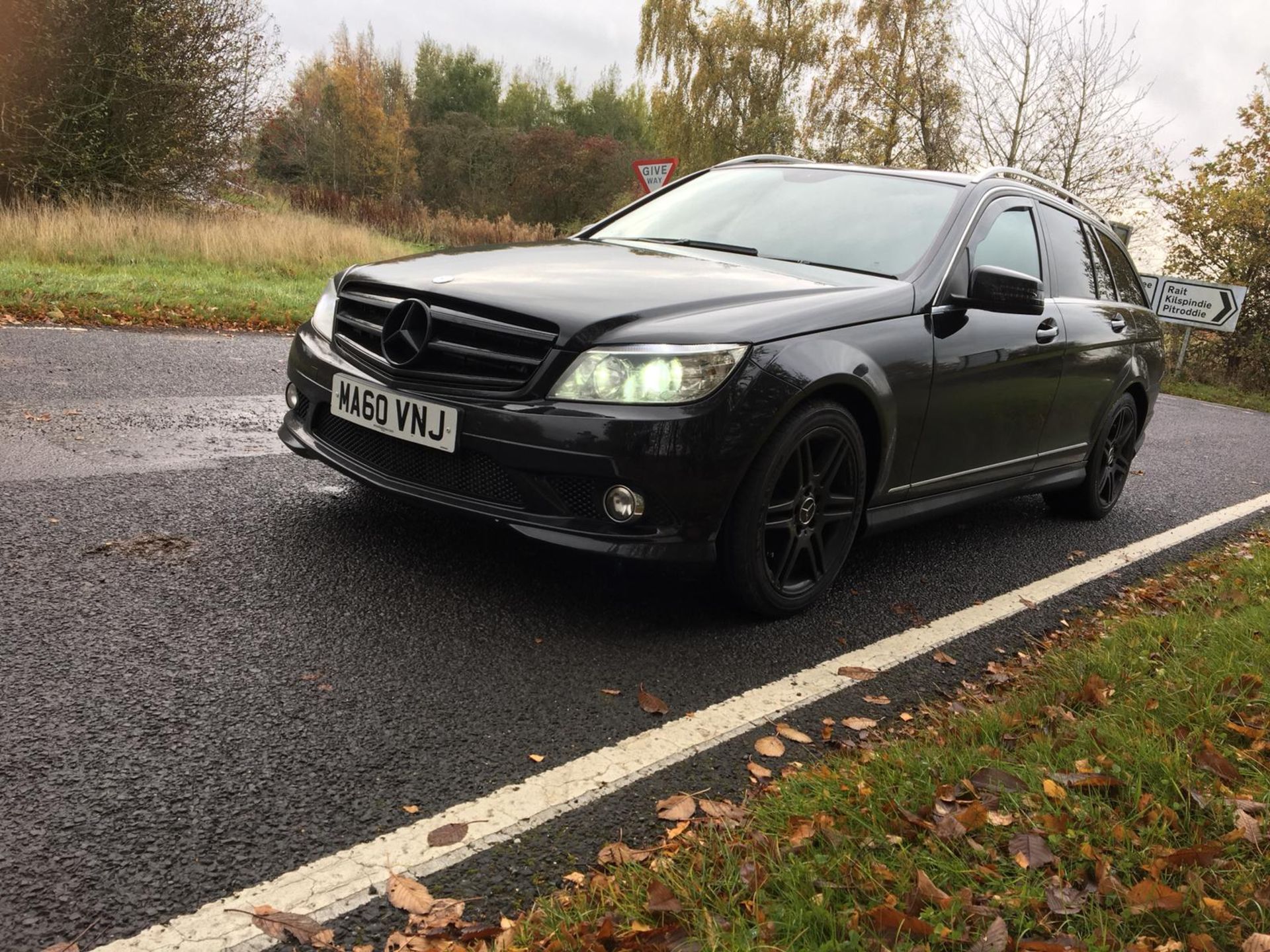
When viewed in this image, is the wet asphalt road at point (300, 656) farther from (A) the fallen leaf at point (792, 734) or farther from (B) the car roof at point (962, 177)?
(B) the car roof at point (962, 177)

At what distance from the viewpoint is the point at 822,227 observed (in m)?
4.63

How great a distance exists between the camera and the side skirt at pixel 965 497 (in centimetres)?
422

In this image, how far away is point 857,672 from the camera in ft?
11.6

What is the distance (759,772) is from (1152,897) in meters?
0.99

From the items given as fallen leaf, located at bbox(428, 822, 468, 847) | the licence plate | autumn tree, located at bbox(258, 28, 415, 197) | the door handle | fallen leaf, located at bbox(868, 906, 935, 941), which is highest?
autumn tree, located at bbox(258, 28, 415, 197)

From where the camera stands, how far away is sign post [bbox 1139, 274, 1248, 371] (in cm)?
1981

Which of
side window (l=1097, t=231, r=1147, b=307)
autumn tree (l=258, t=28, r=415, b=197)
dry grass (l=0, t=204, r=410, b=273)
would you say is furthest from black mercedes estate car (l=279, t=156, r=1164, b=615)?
autumn tree (l=258, t=28, r=415, b=197)

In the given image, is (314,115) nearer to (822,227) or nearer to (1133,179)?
(1133,179)

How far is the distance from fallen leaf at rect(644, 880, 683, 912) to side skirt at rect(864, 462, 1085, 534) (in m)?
2.30

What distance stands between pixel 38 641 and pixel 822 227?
3.38 meters

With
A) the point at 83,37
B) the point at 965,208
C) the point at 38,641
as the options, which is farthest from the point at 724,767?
the point at 83,37

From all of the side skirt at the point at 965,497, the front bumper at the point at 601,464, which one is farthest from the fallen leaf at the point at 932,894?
the side skirt at the point at 965,497

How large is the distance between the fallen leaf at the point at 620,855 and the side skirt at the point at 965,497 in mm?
2126

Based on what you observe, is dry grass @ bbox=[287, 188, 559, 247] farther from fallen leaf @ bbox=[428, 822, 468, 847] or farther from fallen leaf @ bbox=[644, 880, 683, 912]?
fallen leaf @ bbox=[644, 880, 683, 912]
